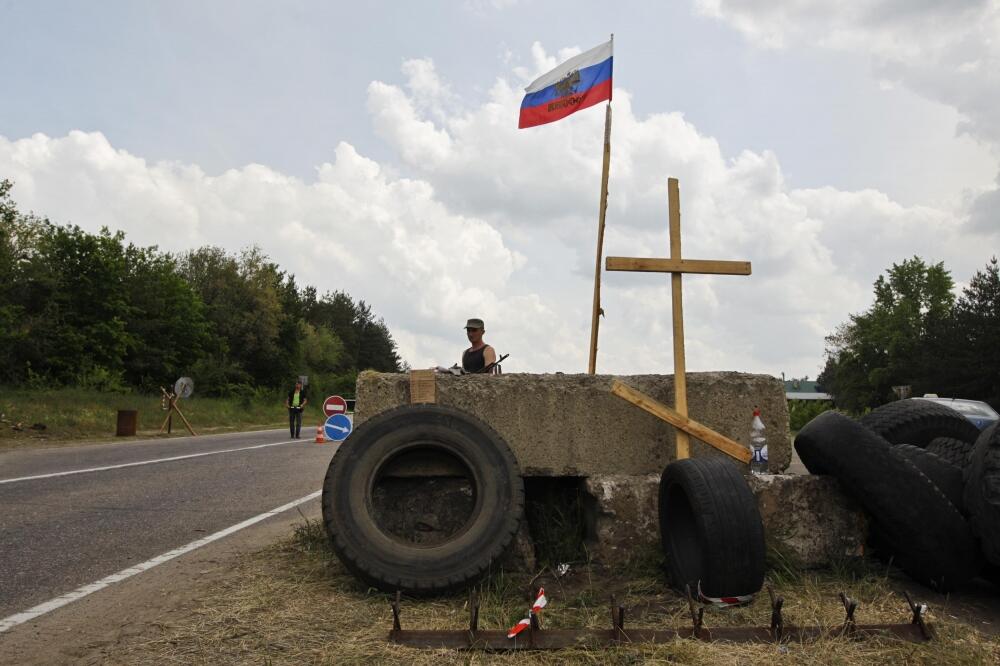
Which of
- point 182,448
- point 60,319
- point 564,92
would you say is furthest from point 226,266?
point 564,92

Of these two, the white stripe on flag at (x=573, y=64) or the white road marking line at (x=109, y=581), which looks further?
the white stripe on flag at (x=573, y=64)

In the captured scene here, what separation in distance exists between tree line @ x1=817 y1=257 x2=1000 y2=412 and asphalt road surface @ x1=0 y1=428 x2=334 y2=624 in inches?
1512

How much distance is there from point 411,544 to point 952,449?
12.6 feet

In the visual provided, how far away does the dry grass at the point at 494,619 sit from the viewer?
321 cm

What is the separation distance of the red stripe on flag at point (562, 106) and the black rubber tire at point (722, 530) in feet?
16.6

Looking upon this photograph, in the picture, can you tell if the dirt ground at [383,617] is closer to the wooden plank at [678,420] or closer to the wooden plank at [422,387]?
the wooden plank at [678,420]

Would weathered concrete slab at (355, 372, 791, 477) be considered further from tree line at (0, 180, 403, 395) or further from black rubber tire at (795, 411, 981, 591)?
tree line at (0, 180, 403, 395)

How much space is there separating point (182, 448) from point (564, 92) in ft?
38.8

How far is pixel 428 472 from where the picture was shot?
4.82 metres

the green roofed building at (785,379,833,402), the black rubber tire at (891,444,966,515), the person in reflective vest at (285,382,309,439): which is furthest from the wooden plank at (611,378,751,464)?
the green roofed building at (785,379,833,402)

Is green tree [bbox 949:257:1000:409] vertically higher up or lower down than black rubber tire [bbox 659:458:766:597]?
higher up

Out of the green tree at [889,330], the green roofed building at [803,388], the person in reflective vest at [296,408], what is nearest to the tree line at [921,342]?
the green tree at [889,330]

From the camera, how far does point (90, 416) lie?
845 inches

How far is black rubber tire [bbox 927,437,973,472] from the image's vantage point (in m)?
5.16
